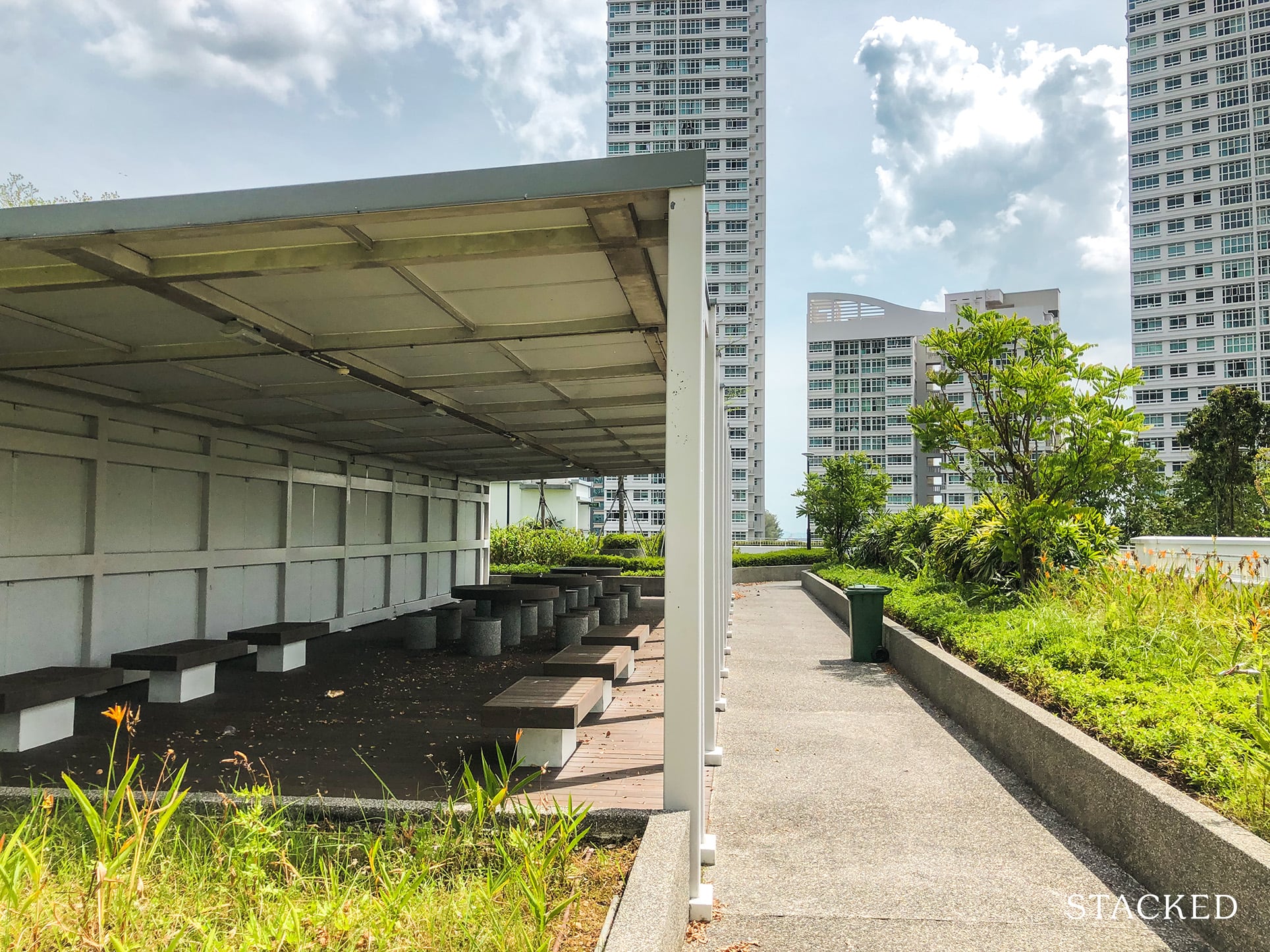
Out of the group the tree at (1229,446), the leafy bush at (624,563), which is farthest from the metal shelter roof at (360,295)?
the tree at (1229,446)

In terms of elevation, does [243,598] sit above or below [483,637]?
above

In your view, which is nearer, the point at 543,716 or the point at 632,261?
the point at 632,261

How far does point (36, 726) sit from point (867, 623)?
8.73 meters

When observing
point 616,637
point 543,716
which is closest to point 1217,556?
point 616,637

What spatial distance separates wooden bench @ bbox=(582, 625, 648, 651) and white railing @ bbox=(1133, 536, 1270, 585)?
18.0ft

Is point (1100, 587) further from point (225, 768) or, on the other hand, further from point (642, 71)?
point (642, 71)

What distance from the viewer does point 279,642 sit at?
29.2 ft

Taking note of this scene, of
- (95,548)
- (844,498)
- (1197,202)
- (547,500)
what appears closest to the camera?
(95,548)

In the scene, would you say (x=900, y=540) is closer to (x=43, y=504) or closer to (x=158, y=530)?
(x=158, y=530)

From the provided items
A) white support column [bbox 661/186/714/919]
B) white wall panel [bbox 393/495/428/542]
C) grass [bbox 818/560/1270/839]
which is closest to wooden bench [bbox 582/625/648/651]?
grass [bbox 818/560/1270/839]

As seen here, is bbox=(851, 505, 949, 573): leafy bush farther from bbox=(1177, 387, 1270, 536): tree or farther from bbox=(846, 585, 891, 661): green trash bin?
bbox=(1177, 387, 1270, 536): tree

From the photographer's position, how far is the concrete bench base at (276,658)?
9.10 meters

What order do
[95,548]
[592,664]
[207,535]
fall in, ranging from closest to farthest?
1. [592,664]
2. [95,548]
3. [207,535]

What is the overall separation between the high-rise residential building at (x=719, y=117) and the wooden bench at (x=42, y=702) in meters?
78.3
